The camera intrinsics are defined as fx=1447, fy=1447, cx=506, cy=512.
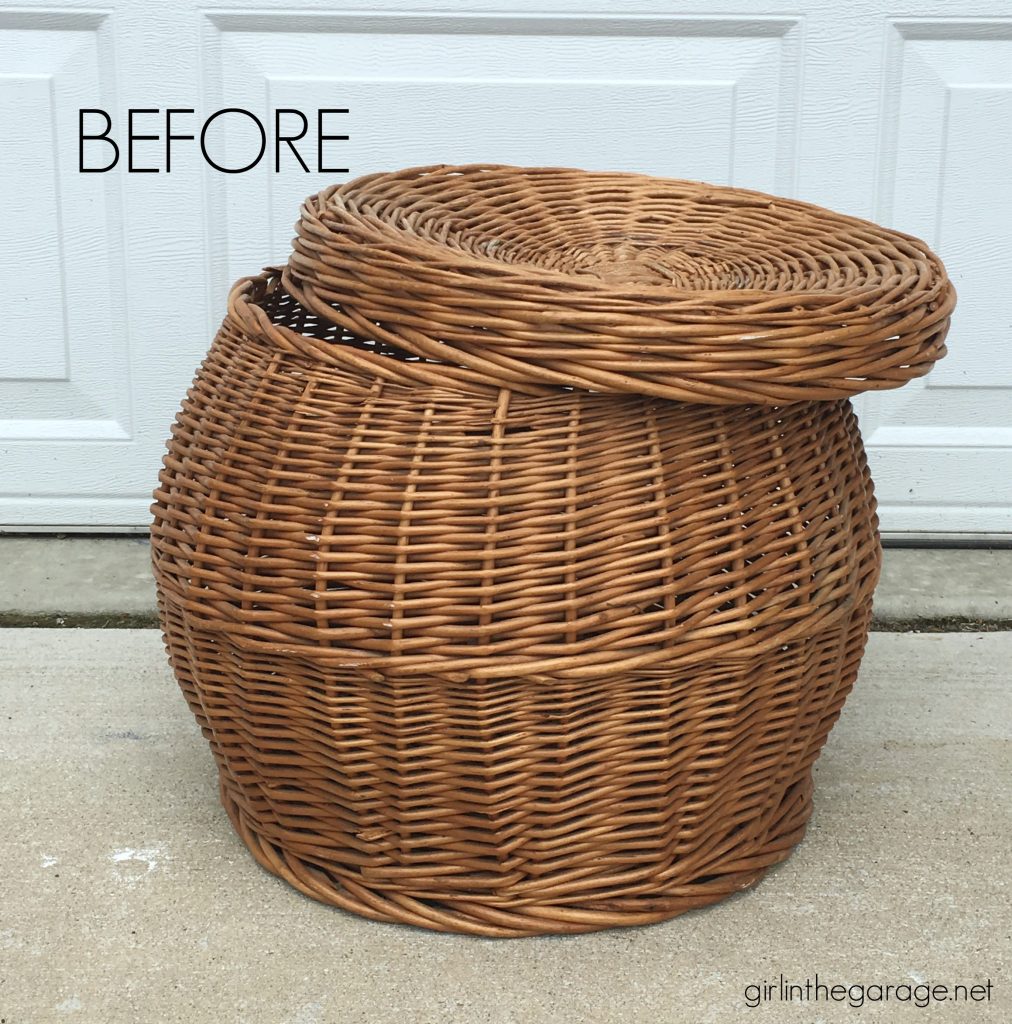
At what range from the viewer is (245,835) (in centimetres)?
150

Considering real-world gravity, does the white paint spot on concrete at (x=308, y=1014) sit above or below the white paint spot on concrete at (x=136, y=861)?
above

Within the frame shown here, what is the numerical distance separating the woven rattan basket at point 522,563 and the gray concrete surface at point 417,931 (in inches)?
1.8

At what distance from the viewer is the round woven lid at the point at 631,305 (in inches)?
47.0

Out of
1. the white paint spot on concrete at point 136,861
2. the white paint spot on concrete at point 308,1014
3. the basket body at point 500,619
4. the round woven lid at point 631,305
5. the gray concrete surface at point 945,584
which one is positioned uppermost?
the round woven lid at point 631,305

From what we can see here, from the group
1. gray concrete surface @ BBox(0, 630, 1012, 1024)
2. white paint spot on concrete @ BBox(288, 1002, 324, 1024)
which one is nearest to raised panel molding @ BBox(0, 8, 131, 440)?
gray concrete surface @ BBox(0, 630, 1012, 1024)

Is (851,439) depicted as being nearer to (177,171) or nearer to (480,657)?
(480,657)

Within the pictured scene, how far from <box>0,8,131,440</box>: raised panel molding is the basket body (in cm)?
101

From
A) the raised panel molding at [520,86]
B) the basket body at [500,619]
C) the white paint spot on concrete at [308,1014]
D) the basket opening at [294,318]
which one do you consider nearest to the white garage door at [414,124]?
the raised panel molding at [520,86]

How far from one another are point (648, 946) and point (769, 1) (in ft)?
5.02

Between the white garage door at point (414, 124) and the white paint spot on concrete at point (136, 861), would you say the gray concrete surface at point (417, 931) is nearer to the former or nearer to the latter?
the white paint spot on concrete at point (136, 861)

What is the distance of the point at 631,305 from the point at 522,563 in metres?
0.23

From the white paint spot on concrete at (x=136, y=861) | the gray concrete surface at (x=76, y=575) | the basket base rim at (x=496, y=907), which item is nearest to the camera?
the basket base rim at (x=496, y=907)

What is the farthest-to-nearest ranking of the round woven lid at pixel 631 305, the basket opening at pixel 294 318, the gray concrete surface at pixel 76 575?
the gray concrete surface at pixel 76 575 → the basket opening at pixel 294 318 → the round woven lid at pixel 631 305

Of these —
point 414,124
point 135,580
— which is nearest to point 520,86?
point 414,124
